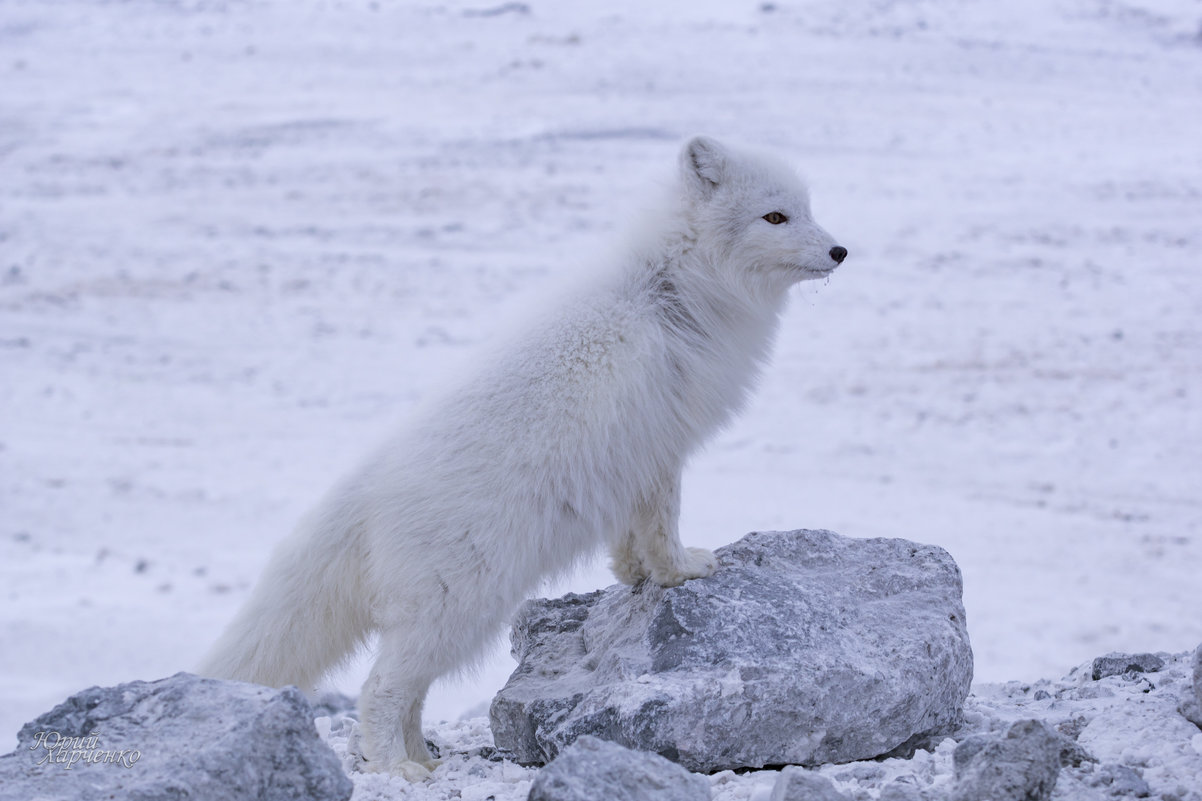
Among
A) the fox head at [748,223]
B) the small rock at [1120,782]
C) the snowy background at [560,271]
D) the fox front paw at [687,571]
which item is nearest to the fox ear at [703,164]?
the fox head at [748,223]

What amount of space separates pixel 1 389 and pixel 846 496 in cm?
699

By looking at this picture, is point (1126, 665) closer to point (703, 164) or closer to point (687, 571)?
point (687, 571)

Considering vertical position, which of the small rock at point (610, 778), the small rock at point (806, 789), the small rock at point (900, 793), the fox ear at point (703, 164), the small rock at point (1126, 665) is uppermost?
the fox ear at point (703, 164)

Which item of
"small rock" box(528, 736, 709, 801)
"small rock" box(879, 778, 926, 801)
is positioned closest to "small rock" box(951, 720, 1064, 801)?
"small rock" box(879, 778, 926, 801)

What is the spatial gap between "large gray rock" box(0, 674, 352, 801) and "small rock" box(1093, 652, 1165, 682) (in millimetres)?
2694

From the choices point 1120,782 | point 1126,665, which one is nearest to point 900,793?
point 1120,782

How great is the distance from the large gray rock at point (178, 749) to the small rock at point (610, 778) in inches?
19.6

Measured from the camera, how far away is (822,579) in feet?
12.7

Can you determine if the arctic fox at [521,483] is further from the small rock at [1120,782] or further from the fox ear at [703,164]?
the small rock at [1120,782]

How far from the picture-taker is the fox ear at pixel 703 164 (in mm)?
3928

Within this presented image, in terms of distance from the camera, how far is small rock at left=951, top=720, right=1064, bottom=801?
2.68 metres

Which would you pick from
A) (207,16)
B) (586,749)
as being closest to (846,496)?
(586,749)

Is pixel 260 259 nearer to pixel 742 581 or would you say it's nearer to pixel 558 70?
pixel 558 70

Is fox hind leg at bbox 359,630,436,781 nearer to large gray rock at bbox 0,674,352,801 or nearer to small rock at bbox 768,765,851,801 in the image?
large gray rock at bbox 0,674,352,801
